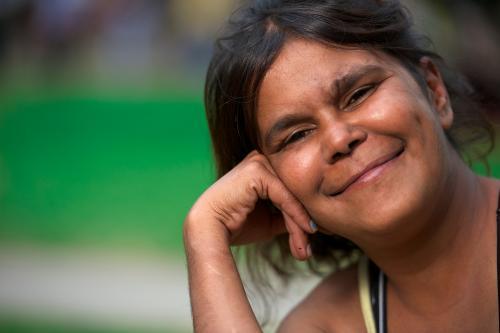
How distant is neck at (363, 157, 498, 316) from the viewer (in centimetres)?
234

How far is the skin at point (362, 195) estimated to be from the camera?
2168 millimetres

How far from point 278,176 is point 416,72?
0.57 m

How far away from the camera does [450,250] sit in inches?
93.4

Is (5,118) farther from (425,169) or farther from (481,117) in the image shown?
(425,169)

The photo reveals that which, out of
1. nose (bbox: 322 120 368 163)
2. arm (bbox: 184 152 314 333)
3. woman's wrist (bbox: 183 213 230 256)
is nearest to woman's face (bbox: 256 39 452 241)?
nose (bbox: 322 120 368 163)

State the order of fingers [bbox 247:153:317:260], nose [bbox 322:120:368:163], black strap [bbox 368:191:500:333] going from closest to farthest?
nose [bbox 322:120:368:163]
fingers [bbox 247:153:317:260]
black strap [bbox 368:191:500:333]

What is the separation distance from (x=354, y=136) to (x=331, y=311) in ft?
2.40

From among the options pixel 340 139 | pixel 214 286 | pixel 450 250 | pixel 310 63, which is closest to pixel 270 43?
pixel 310 63

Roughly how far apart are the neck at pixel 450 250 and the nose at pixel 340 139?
0.33m

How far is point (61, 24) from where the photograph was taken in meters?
9.48

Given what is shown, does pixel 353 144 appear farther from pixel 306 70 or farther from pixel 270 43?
pixel 270 43

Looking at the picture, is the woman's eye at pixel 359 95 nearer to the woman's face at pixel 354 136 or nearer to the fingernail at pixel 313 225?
the woman's face at pixel 354 136

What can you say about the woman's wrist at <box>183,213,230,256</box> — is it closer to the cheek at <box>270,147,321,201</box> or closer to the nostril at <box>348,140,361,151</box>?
the cheek at <box>270,147,321,201</box>

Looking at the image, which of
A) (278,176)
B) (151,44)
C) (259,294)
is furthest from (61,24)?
(278,176)
